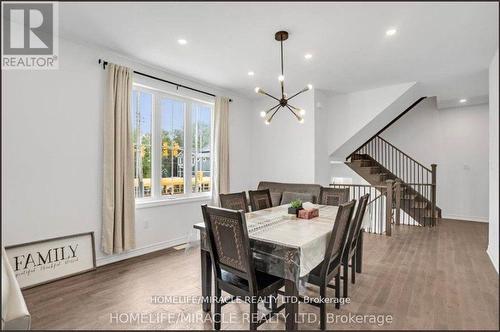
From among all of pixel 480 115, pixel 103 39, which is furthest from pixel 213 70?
pixel 480 115

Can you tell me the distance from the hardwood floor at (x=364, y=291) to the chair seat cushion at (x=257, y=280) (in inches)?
8.4

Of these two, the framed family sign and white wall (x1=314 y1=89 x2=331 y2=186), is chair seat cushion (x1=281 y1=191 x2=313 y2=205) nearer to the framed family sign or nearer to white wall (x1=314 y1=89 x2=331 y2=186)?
white wall (x1=314 y1=89 x2=331 y2=186)

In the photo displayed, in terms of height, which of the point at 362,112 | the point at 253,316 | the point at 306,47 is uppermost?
the point at 306,47

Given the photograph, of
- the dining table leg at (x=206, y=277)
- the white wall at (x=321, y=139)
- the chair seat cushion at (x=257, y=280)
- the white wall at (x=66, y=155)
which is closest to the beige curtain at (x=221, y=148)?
the white wall at (x=66, y=155)

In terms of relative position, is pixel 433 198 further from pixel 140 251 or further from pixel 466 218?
pixel 140 251

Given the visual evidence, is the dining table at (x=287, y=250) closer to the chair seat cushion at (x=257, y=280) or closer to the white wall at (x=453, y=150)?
the chair seat cushion at (x=257, y=280)

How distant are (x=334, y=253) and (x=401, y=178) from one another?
584cm

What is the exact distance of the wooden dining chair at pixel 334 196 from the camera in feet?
11.5

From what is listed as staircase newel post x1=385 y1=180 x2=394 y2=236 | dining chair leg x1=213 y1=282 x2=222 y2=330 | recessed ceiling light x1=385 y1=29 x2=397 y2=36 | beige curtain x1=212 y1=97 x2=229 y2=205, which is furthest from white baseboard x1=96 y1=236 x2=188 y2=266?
recessed ceiling light x1=385 y1=29 x2=397 y2=36

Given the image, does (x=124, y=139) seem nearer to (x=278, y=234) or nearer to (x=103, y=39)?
(x=103, y=39)

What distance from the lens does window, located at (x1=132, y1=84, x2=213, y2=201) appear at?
367 cm

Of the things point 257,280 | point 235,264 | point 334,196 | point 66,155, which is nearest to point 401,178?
point 334,196

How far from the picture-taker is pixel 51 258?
2.55m

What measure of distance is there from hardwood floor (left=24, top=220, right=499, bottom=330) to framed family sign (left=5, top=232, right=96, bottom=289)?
0.11 m
